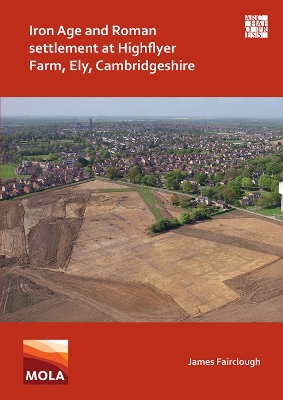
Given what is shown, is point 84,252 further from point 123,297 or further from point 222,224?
point 222,224

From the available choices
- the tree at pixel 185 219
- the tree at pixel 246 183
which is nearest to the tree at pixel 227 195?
the tree at pixel 185 219

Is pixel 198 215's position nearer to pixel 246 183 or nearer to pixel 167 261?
pixel 167 261

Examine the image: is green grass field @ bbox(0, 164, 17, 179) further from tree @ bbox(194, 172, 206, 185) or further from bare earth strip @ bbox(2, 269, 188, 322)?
bare earth strip @ bbox(2, 269, 188, 322)

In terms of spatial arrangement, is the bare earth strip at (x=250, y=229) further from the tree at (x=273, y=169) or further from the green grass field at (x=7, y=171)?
the green grass field at (x=7, y=171)

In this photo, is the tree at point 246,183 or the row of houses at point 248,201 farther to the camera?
the tree at point 246,183

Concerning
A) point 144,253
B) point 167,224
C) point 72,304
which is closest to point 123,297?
point 72,304
